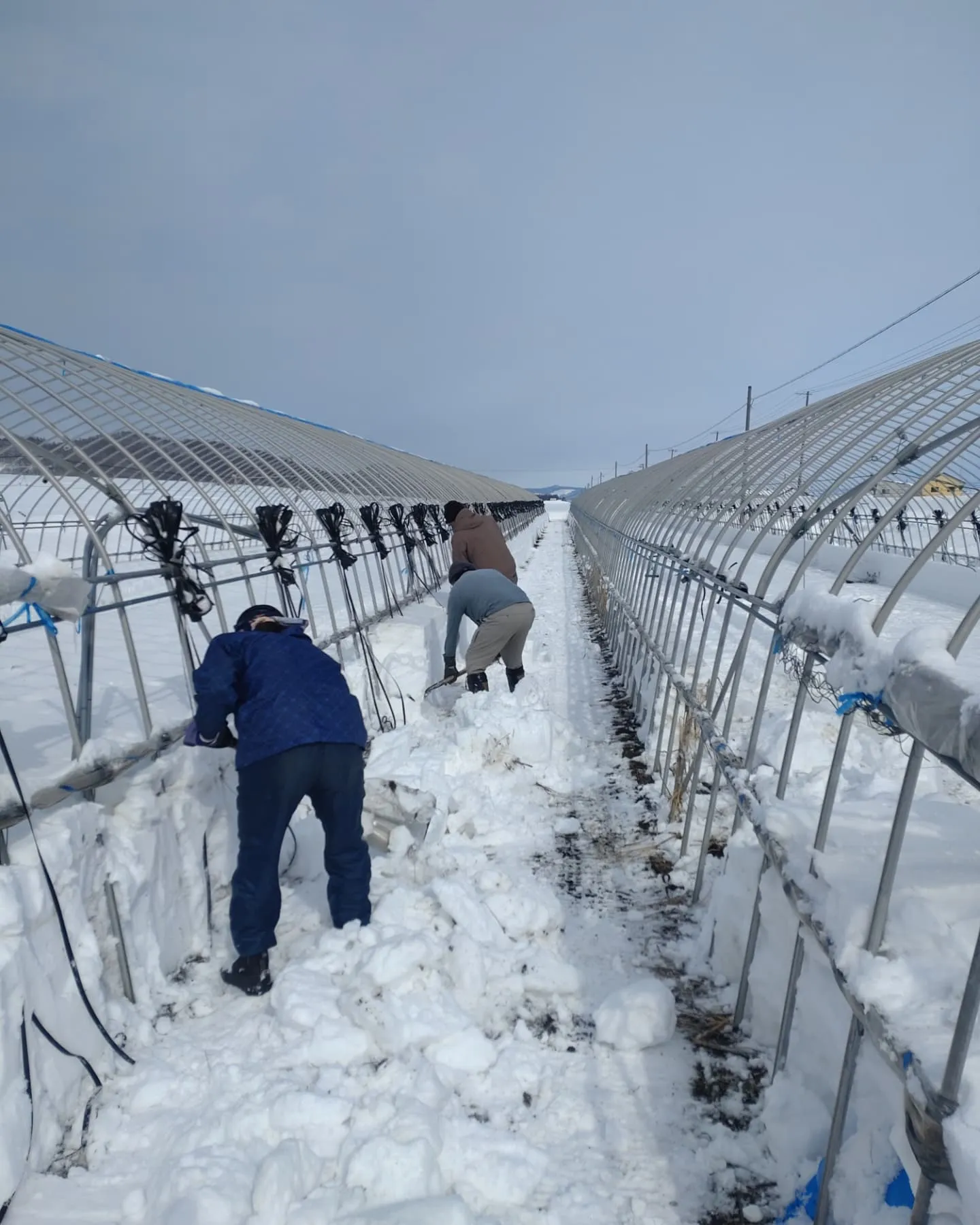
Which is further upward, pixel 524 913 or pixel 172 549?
pixel 172 549

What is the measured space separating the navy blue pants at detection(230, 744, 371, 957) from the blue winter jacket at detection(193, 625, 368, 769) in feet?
0.21

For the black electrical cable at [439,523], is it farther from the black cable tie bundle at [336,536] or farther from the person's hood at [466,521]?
the black cable tie bundle at [336,536]

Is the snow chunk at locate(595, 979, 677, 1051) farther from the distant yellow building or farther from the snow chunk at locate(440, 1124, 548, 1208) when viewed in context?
the distant yellow building

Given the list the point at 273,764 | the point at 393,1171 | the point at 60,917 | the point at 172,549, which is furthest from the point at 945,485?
the point at 60,917

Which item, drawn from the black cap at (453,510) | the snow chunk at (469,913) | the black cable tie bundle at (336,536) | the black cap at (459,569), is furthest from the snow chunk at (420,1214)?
the black cap at (453,510)

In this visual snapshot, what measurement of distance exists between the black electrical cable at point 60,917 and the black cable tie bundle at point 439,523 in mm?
11188

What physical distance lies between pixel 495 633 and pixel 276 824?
3773mm

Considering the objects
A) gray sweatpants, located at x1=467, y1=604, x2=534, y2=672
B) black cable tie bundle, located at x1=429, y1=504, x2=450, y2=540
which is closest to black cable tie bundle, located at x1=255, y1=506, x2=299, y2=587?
gray sweatpants, located at x1=467, y1=604, x2=534, y2=672

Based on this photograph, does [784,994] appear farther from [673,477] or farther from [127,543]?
[127,543]

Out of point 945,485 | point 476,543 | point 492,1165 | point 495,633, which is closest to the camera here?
point 492,1165

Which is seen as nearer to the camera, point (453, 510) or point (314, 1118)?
point (314, 1118)

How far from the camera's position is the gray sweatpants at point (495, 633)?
658cm

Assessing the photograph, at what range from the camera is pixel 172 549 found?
11.8 feet

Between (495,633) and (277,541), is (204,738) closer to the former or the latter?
(277,541)
